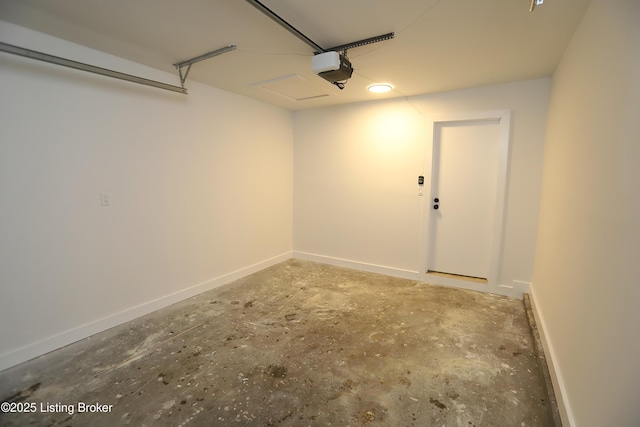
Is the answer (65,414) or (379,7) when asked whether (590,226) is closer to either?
(379,7)

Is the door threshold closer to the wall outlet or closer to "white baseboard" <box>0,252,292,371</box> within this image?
"white baseboard" <box>0,252,292,371</box>

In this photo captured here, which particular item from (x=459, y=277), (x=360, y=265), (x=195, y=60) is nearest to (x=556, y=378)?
(x=459, y=277)

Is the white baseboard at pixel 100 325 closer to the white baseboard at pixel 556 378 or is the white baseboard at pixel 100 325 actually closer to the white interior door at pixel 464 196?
the white interior door at pixel 464 196

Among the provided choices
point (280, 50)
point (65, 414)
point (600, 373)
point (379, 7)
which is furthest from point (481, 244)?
point (65, 414)

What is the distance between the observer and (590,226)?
157cm

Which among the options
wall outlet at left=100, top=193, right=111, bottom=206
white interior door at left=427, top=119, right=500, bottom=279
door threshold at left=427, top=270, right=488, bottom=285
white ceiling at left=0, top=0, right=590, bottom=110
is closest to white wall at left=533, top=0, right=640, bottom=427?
white ceiling at left=0, top=0, right=590, bottom=110

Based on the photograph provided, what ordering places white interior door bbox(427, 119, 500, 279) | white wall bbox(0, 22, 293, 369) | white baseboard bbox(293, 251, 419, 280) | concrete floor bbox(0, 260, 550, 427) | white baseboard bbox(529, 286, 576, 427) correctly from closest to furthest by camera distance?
1. white baseboard bbox(529, 286, 576, 427)
2. concrete floor bbox(0, 260, 550, 427)
3. white wall bbox(0, 22, 293, 369)
4. white interior door bbox(427, 119, 500, 279)
5. white baseboard bbox(293, 251, 419, 280)

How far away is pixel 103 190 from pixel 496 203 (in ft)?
14.4

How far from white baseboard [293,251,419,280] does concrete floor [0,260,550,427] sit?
2.75ft

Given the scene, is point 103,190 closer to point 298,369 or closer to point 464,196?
point 298,369

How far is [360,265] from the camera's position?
15.0 ft

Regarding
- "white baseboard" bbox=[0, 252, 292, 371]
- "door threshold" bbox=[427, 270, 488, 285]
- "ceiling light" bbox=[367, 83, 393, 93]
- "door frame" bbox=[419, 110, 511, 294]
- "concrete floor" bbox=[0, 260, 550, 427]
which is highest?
"ceiling light" bbox=[367, 83, 393, 93]

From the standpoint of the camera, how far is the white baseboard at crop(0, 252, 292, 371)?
223cm

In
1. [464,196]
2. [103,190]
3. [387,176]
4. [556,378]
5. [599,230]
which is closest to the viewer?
[599,230]
